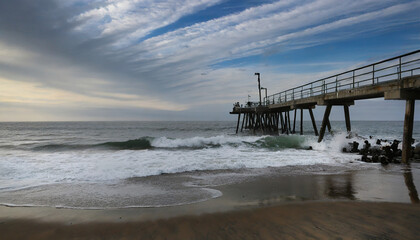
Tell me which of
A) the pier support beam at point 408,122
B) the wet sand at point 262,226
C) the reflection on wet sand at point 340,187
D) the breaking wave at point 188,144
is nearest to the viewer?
the wet sand at point 262,226

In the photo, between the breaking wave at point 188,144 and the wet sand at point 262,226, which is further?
the breaking wave at point 188,144

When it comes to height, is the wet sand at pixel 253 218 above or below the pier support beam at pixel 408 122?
below

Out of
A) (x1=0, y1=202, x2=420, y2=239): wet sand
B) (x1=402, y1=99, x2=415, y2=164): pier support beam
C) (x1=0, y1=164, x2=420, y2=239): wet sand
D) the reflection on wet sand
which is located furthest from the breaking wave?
(x1=0, y1=202, x2=420, y2=239): wet sand

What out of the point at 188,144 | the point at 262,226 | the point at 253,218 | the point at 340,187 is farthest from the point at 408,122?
the point at 188,144

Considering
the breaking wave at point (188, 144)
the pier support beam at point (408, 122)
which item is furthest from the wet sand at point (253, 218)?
the breaking wave at point (188, 144)

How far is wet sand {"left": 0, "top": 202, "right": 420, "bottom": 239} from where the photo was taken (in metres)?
4.07

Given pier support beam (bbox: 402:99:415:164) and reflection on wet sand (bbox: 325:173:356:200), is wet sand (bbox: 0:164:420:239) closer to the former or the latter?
reflection on wet sand (bbox: 325:173:356:200)

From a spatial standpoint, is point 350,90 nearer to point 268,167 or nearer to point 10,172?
point 268,167

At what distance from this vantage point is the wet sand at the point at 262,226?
13.3ft

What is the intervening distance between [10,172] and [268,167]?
10.6 meters

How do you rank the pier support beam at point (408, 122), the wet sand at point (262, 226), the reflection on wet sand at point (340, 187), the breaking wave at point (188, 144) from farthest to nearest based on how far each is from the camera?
1. the breaking wave at point (188, 144)
2. the pier support beam at point (408, 122)
3. the reflection on wet sand at point (340, 187)
4. the wet sand at point (262, 226)

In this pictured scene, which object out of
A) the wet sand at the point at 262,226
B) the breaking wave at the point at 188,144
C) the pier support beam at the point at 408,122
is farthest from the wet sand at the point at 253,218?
the breaking wave at the point at 188,144

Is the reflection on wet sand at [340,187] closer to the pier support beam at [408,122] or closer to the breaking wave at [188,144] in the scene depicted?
the pier support beam at [408,122]

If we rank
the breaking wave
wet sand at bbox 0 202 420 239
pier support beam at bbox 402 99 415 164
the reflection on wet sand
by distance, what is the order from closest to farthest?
wet sand at bbox 0 202 420 239 → the reflection on wet sand → pier support beam at bbox 402 99 415 164 → the breaking wave
